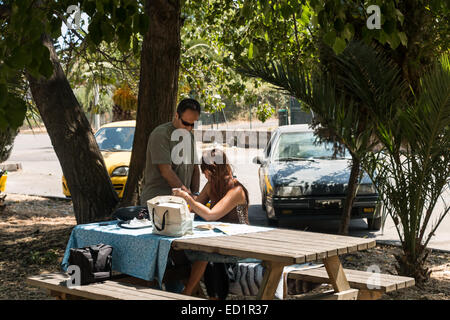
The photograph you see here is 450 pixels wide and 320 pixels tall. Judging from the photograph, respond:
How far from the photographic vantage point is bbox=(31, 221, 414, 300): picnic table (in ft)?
14.5

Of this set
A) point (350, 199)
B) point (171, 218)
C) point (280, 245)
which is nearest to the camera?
point (280, 245)

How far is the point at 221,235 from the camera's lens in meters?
5.05

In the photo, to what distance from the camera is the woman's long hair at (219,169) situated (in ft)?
18.5

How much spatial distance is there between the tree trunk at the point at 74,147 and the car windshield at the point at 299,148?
146 inches

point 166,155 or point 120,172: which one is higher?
point 166,155

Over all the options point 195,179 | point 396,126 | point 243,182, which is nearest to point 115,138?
point 243,182

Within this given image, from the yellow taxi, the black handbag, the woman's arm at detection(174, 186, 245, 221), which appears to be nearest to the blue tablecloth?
the woman's arm at detection(174, 186, 245, 221)

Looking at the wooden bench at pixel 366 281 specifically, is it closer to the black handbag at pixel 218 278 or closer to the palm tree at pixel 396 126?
the black handbag at pixel 218 278

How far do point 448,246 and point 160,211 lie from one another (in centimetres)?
570

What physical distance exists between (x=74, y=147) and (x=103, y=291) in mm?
3817

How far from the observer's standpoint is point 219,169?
5.70 metres

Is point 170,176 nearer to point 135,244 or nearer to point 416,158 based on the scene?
point 135,244

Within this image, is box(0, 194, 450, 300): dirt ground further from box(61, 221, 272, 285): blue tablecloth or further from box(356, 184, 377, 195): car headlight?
box(61, 221, 272, 285): blue tablecloth

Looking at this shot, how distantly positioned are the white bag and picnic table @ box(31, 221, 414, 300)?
2.5 inches
